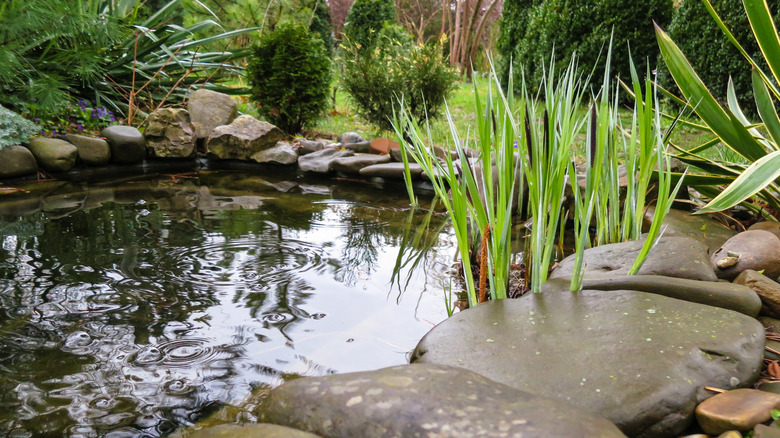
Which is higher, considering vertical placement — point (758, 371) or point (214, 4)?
point (214, 4)

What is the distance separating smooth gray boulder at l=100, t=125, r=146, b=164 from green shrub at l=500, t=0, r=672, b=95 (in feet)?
13.3

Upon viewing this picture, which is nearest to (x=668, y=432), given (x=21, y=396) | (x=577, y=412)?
(x=577, y=412)

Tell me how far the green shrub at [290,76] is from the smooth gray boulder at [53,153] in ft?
6.98

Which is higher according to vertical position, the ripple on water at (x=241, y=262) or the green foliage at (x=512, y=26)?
the green foliage at (x=512, y=26)

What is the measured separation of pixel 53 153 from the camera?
13.8ft

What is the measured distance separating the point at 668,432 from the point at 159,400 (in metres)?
1.21

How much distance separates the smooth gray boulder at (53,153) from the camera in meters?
4.18

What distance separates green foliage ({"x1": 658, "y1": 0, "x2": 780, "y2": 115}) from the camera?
16.5 ft

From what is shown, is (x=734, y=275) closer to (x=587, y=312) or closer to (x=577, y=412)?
(x=587, y=312)

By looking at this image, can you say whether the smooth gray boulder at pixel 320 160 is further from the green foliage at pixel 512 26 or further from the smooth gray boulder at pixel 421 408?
the green foliage at pixel 512 26

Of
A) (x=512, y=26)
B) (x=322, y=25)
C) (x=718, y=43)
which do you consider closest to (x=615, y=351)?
(x=718, y=43)

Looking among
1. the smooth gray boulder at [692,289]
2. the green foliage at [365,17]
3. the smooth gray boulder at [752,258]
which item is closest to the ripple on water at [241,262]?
the smooth gray boulder at [692,289]

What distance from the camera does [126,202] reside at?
3.65 meters

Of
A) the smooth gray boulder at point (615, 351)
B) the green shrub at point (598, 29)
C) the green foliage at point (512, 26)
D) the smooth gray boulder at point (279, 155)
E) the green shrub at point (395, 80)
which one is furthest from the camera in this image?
the green foliage at point (512, 26)
